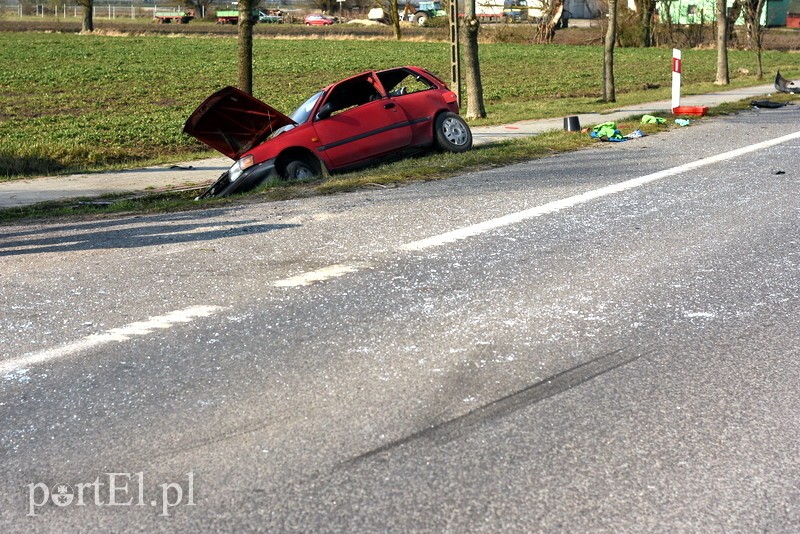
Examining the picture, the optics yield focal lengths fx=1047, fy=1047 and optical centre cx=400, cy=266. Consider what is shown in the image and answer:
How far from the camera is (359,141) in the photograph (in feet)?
44.6

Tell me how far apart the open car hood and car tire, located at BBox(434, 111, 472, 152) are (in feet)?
7.13

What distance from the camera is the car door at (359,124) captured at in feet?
43.8

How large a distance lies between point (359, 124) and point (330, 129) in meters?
0.47

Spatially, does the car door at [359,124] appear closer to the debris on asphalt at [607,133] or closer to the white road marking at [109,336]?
the debris on asphalt at [607,133]

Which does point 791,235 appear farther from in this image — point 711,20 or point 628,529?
point 711,20

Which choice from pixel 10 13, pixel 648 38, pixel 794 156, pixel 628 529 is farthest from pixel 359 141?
pixel 10 13

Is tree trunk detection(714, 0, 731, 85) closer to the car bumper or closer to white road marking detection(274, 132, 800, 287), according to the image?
white road marking detection(274, 132, 800, 287)

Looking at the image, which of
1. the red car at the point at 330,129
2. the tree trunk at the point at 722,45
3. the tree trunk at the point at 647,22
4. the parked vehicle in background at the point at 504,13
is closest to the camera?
the red car at the point at 330,129

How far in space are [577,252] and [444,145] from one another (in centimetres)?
692

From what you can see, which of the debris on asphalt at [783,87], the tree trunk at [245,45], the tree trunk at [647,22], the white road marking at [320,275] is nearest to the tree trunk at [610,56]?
the debris on asphalt at [783,87]

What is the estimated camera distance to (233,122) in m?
13.7

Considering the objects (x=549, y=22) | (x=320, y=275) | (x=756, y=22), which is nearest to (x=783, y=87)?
(x=756, y=22)

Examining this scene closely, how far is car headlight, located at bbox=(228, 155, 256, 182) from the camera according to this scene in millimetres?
12633

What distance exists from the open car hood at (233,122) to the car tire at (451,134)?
2.17m
